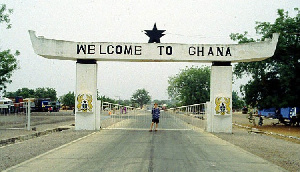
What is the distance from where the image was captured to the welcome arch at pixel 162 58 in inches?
790

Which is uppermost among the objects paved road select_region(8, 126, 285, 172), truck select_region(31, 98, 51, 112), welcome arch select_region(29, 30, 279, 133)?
welcome arch select_region(29, 30, 279, 133)

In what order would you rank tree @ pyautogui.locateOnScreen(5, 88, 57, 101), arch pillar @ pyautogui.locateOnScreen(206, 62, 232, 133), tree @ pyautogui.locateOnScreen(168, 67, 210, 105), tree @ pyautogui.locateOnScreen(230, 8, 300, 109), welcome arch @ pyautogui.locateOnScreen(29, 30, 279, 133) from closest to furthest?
welcome arch @ pyautogui.locateOnScreen(29, 30, 279, 133)
arch pillar @ pyautogui.locateOnScreen(206, 62, 232, 133)
tree @ pyautogui.locateOnScreen(230, 8, 300, 109)
tree @ pyautogui.locateOnScreen(168, 67, 210, 105)
tree @ pyautogui.locateOnScreen(5, 88, 57, 101)

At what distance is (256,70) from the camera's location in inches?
1205

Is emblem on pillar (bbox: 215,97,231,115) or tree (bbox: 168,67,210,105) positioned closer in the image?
emblem on pillar (bbox: 215,97,231,115)

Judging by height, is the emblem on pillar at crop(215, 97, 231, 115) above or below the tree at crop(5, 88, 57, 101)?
below

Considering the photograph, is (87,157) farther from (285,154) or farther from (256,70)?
(256,70)

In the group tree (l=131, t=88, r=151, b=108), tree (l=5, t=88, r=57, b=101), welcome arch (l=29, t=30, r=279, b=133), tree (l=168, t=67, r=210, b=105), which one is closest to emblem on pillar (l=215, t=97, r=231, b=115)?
welcome arch (l=29, t=30, r=279, b=133)

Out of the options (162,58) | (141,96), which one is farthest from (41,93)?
(162,58)

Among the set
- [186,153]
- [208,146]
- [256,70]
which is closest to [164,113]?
[256,70]

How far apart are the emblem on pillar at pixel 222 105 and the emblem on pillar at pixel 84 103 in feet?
25.5

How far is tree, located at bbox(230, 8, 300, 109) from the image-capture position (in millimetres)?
28016

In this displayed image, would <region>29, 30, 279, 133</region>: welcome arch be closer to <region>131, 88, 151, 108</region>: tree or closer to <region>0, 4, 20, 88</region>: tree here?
<region>0, 4, 20, 88</region>: tree

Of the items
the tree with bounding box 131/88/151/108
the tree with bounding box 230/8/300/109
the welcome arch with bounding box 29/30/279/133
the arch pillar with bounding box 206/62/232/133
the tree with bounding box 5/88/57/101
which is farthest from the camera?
the tree with bounding box 131/88/151/108

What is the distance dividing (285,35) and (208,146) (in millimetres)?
19595
